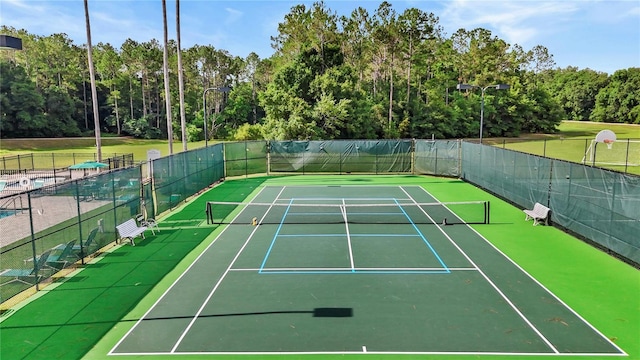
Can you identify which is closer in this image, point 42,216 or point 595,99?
point 42,216

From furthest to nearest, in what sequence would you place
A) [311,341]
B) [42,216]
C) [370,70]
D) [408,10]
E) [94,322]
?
[370,70] < [408,10] < [42,216] < [94,322] < [311,341]

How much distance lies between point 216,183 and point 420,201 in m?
13.5

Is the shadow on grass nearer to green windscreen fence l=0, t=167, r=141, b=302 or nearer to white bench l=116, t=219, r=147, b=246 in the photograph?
white bench l=116, t=219, r=147, b=246

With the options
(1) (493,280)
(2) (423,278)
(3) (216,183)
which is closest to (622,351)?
(1) (493,280)

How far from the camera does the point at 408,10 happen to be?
182 ft

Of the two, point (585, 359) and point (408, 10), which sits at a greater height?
point (408, 10)

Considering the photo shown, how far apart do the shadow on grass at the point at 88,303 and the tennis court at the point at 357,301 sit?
2.46 ft

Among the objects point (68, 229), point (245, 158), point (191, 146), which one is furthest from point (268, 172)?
point (191, 146)

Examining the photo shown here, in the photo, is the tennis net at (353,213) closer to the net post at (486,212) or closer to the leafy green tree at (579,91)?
the net post at (486,212)

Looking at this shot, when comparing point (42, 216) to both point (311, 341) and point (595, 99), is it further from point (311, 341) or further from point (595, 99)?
point (595, 99)

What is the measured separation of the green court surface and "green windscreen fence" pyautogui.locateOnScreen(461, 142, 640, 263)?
655 mm

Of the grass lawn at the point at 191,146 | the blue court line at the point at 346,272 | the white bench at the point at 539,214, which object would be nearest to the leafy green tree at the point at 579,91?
the grass lawn at the point at 191,146

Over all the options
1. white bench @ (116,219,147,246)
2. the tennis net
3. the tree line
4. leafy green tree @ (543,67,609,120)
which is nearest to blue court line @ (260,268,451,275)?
the tennis net

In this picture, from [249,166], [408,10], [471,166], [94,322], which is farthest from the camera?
[408,10]
